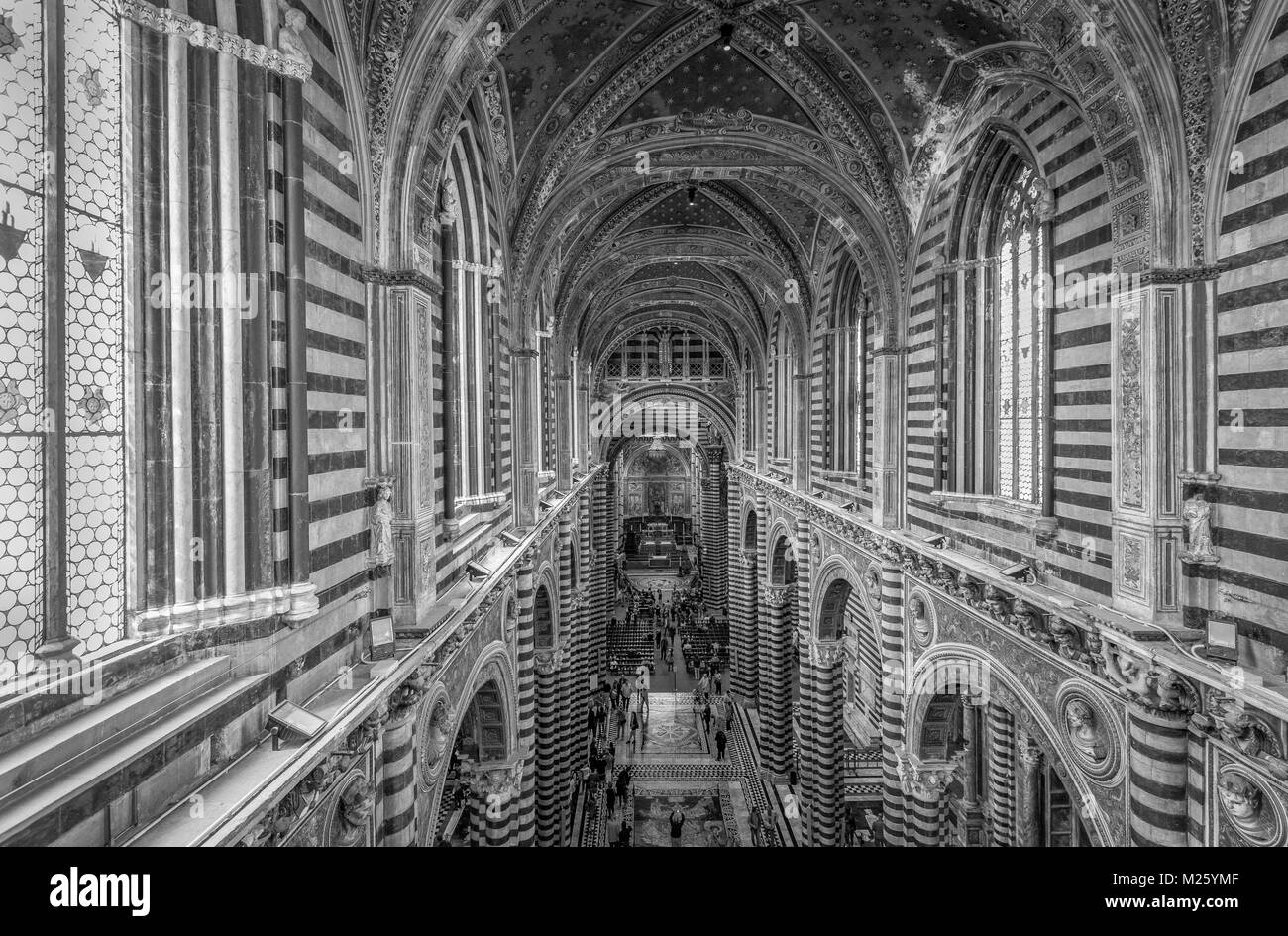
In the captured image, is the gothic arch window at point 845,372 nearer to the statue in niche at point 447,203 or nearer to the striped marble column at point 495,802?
the striped marble column at point 495,802

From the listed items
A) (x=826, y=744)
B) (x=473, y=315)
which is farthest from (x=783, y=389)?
(x=473, y=315)

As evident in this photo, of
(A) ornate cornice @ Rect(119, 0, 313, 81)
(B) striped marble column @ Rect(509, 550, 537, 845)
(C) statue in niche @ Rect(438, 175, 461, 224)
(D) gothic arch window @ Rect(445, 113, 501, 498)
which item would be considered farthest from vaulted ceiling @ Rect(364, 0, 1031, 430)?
(B) striped marble column @ Rect(509, 550, 537, 845)

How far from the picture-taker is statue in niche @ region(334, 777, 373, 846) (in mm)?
6086

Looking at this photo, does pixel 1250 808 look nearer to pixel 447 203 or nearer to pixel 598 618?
pixel 447 203

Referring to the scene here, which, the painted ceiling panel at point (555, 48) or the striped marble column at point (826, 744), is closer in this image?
the painted ceiling panel at point (555, 48)

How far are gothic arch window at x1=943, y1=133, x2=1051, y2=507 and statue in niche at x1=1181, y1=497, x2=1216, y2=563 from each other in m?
2.38

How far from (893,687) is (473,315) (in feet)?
35.5

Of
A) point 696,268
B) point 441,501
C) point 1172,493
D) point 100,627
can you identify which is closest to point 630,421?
point 696,268

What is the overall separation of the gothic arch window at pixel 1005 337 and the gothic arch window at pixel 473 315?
7.95 meters

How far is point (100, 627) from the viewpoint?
4312mm

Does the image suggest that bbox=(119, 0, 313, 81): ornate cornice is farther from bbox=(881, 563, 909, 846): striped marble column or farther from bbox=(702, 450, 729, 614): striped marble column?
bbox=(702, 450, 729, 614): striped marble column

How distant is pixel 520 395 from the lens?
593 inches

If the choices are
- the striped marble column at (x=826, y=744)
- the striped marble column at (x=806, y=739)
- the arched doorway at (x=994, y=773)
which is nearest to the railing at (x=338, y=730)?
the arched doorway at (x=994, y=773)

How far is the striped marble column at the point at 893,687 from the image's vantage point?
1451cm
